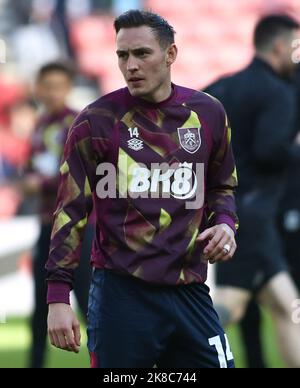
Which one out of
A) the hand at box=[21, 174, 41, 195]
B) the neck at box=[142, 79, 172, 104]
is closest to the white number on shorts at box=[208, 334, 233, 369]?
the neck at box=[142, 79, 172, 104]

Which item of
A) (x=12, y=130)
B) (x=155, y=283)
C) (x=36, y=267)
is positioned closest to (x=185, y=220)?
(x=155, y=283)

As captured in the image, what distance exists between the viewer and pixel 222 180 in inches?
169

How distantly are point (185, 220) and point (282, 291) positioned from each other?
2708mm

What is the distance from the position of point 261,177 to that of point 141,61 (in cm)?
268

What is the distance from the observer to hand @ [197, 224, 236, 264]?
395 centimetres

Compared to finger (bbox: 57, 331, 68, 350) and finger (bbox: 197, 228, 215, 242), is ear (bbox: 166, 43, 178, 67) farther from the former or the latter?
finger (bbox: 57, 331, 68, 350)

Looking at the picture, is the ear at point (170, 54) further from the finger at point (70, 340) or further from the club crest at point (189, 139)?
the finger at point (70, 340)

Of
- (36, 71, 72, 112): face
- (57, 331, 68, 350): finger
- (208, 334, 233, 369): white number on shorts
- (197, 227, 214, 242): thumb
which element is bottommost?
(208, 334, 233, 369): white number on shorts

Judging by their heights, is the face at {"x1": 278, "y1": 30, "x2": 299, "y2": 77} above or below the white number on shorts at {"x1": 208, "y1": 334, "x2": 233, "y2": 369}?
above

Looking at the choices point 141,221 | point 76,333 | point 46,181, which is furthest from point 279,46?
point 76,333

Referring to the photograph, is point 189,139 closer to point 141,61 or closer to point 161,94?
point 161,94

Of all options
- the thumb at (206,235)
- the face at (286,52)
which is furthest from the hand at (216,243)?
the face at (286,52)

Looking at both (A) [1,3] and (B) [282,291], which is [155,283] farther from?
(A) [1,3]

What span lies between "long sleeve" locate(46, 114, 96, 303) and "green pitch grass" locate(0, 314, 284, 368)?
389cm
